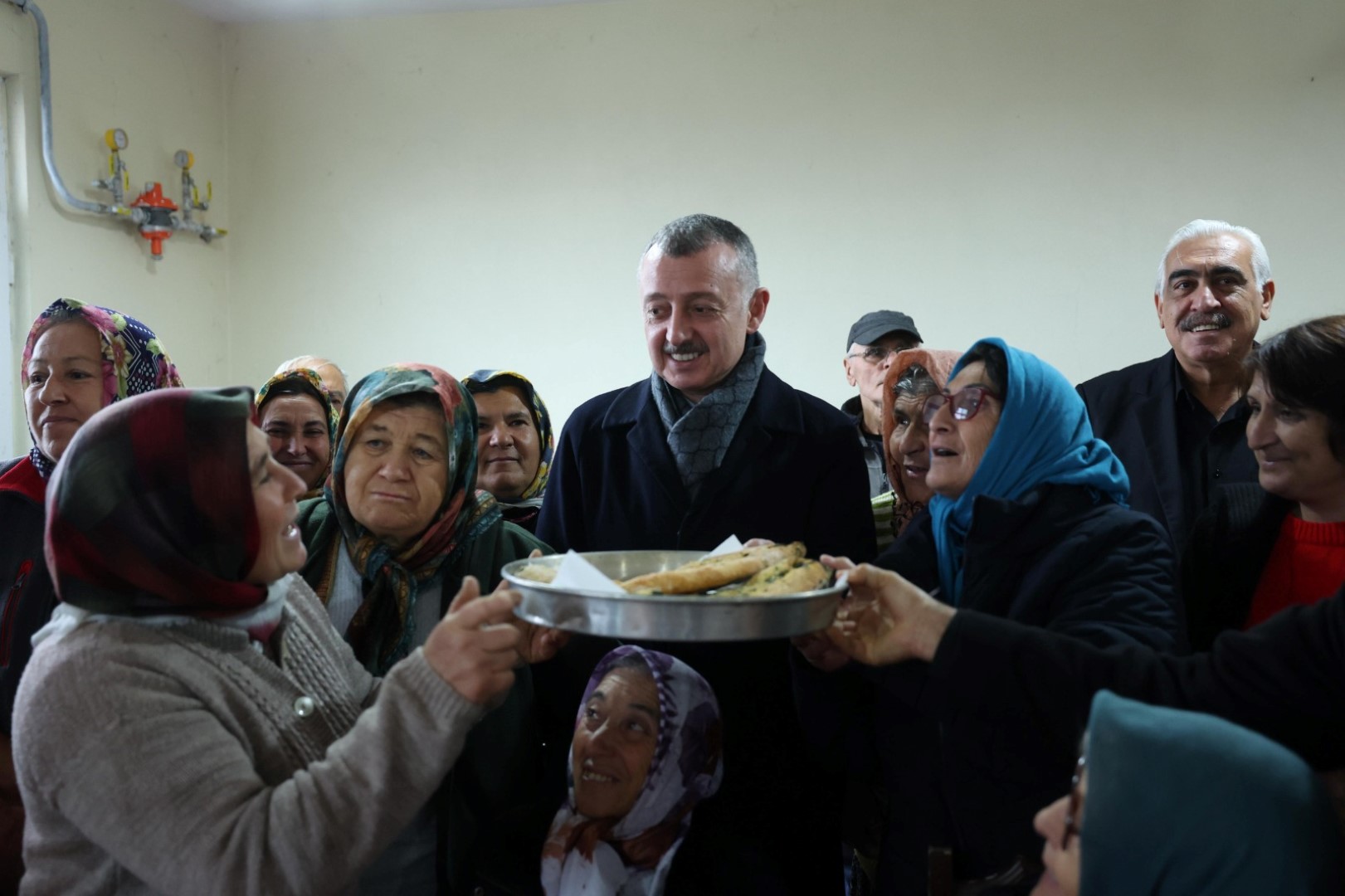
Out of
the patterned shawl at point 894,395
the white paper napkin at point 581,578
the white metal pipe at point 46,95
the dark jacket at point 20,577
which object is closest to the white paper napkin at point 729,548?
the white paper napkin at point 581,578

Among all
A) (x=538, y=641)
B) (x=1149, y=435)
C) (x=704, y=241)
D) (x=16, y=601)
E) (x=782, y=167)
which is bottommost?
(x=16, y=601)

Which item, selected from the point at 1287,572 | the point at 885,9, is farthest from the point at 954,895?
the point at 885,9

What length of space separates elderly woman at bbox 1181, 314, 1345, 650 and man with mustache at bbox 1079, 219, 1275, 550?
0.69m

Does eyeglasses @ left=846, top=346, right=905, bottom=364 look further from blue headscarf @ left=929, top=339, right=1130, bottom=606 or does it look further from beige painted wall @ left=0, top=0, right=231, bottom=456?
beige painted wall @ left=0, top=0, right=231, bottom=456

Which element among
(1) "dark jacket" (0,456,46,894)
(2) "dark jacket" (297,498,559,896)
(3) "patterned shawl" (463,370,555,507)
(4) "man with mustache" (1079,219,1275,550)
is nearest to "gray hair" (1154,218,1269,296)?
(4) "man with mustache" (1079,219,1275,550)

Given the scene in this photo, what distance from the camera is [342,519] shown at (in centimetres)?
220

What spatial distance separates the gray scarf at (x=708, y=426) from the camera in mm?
2436

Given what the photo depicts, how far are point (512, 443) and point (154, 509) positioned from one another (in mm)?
1656

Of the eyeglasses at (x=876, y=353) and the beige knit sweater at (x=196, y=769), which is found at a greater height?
the eyeglasses at (x=876, y=353)

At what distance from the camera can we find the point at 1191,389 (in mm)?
3117

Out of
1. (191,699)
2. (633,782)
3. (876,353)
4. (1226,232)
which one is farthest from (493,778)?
(1226,232)

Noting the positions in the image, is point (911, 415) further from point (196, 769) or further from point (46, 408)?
point (46, 408)

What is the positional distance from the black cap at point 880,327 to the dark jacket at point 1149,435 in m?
0.88

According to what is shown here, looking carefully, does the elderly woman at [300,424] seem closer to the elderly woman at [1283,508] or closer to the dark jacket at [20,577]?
the dark jacket at [20,577]
